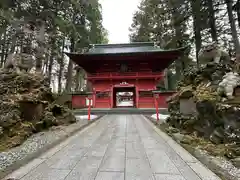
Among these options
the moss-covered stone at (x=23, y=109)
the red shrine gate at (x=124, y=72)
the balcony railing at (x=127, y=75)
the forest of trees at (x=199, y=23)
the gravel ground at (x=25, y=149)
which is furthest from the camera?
the balcony railing at (x=127, y=75)

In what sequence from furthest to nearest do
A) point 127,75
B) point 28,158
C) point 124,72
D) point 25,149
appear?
point 124,72 → point 127,75 → point 25,149 → point 28,158

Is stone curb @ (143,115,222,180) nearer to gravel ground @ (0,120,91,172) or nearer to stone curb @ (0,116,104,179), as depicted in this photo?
stone curb @ (0,116,104,179)

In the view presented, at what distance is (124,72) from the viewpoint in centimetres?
1309

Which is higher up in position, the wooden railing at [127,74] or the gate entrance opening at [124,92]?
the wooden railing at [127,74]

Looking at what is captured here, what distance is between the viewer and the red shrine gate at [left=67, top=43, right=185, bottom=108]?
1237 cm

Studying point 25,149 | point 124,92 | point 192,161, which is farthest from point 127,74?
point 124,92

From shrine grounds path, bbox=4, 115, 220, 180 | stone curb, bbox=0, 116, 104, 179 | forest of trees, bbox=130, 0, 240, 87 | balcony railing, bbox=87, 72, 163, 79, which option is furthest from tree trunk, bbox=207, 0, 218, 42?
stone curb, bbox=0, 116, 104, 179

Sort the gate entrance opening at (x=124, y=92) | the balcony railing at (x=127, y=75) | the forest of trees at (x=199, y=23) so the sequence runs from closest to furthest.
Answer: the forest of trees at (x=199, y=23) → the balcony railing at (x=127, y=75) → the gate entrance opening at (x=124, y=92)

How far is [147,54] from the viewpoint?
12141mm

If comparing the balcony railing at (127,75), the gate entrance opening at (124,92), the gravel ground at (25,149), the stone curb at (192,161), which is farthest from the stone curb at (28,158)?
the gate entrance opening at (124,92)

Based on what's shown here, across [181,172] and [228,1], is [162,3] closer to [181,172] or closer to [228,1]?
[228,1]

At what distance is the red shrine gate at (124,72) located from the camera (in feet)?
40.6

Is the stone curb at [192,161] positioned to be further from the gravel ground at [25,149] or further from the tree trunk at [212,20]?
the tree trunk at [212,20]

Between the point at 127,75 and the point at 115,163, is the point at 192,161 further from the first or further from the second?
the point at 127,75
